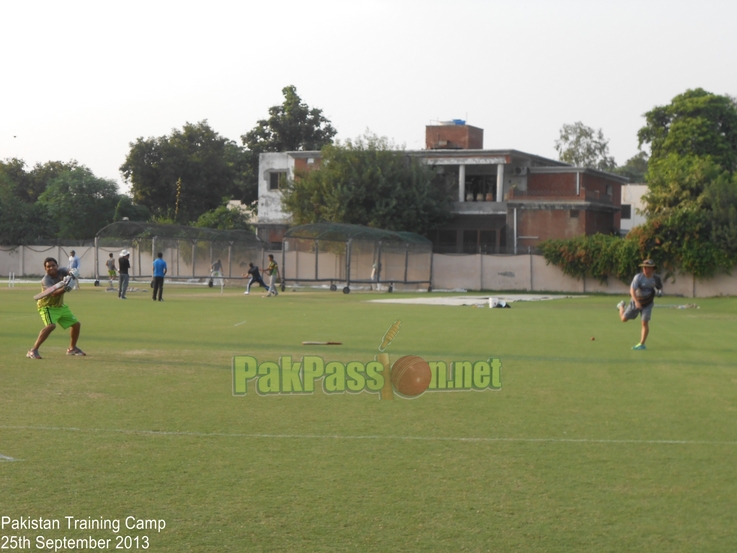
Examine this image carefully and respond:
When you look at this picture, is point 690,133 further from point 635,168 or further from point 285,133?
point 635,168

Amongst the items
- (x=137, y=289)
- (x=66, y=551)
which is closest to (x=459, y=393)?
(x=66, y=551)

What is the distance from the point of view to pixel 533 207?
58750mm

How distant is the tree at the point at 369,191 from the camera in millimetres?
57062

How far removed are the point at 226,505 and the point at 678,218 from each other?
4399 centimetres

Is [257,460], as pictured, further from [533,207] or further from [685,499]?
[533,207]

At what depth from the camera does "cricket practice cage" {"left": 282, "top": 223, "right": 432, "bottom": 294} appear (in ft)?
148

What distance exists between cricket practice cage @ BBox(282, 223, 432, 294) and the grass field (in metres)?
29.4

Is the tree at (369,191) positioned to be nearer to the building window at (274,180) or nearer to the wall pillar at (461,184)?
the wall pillar at (461,184)

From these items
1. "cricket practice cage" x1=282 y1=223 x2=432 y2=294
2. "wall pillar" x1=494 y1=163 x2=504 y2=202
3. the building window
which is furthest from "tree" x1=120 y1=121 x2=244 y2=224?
"cricket practice cage" x1=282 y1=223 x2=432 y2=294

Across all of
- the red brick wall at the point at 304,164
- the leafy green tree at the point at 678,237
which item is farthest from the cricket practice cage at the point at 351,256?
the red brick wall at the point at 304,164

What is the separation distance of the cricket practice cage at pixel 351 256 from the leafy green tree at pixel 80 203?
1102 inches

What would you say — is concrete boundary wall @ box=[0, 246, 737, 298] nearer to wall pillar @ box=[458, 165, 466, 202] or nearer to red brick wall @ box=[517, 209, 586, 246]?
red brick wall @ box=[517, 209, 586, 246]

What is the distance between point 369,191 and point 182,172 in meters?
29.8

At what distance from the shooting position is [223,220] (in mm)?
71062
